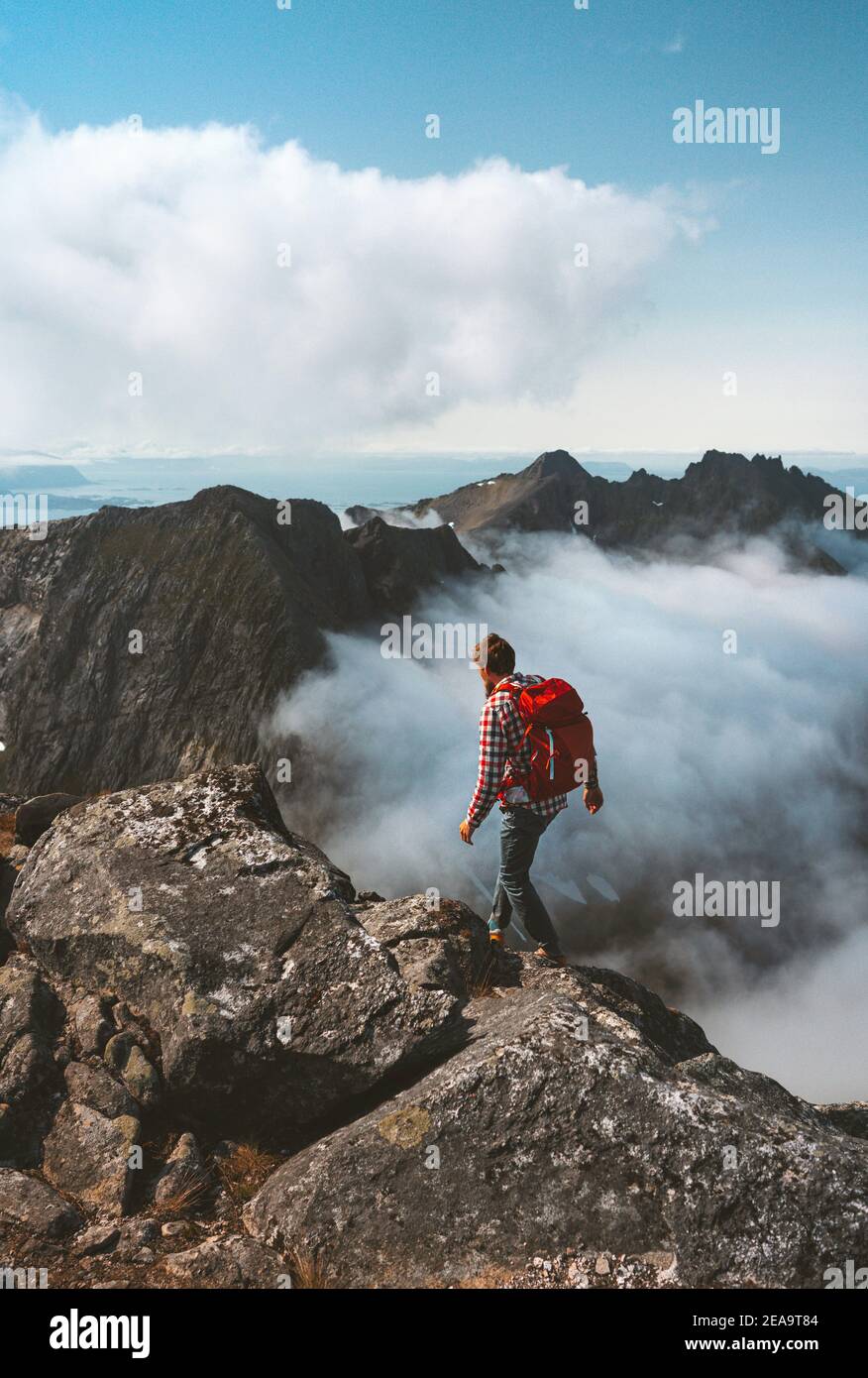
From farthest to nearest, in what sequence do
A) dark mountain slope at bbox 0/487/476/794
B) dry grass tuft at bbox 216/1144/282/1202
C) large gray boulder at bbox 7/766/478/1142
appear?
dark mountain slope at bbox 0/487/476/794, large gray boulder at bbox 7/766/478/1142, dry grass tuft at bbox 216/1144/282/1202

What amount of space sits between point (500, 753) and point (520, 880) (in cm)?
226

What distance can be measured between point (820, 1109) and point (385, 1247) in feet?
28.9

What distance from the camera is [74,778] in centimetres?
15150

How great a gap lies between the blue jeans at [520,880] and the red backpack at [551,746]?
1.55 ft

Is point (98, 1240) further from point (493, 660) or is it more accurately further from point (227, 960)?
point (493, 660)

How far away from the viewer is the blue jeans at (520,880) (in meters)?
12.5

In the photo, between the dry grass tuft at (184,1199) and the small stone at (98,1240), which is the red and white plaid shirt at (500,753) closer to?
the dry grass tuft at (184,1199)

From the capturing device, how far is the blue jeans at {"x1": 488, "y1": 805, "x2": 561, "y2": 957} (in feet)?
41.1

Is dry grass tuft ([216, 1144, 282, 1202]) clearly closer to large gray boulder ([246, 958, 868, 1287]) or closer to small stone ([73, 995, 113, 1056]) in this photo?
large gray boulder ([246, 958, 868, 1287])

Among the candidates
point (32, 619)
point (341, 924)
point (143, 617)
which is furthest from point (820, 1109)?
A: point (32, 619)

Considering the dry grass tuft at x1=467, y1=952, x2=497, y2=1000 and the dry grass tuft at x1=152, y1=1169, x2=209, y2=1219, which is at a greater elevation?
the dry grass tuft at x1=467, y1=952, x2=497, y2=1000

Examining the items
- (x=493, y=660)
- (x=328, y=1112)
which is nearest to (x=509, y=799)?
(x=493, y=660)

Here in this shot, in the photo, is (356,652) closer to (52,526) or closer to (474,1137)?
(52,526)

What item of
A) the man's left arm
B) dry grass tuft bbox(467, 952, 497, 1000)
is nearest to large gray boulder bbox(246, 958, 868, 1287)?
dry grass tuft bbox(467, 952, 497, 1000)
